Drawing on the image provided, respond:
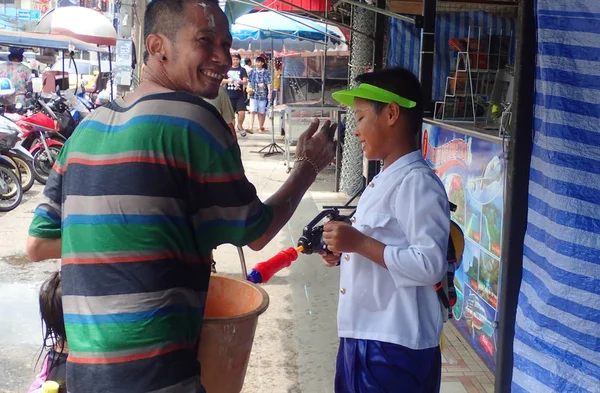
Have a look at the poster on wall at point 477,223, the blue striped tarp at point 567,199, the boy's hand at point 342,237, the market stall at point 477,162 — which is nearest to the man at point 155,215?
the boy's hand at point 342,237

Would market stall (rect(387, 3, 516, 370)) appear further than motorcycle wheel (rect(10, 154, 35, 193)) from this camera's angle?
No

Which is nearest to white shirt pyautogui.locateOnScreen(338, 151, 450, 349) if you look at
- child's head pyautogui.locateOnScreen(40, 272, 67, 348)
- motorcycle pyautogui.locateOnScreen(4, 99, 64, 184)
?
child's head pyautogui.locateOnScreen(40, 272, 67, 348)

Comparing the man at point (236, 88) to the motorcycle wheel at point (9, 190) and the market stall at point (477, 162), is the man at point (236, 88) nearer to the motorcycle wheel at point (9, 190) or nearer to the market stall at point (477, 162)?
the motorcycle wheel at point (9, 190)

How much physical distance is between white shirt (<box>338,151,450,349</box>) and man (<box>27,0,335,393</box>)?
1.77 feet

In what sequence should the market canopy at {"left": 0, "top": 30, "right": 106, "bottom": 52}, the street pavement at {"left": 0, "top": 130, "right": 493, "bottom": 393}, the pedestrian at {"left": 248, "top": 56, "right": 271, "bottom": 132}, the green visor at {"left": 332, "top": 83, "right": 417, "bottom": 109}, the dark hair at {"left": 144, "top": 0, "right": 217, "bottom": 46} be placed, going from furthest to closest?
the pedestrian at {"left": 248, "top": 56, "right": 271, "bottom": 132} < the market canopy at {"left": 0, "top": 30, "right": 106, "bottom": 52} < the street pavement at {"left": 0, "top": 130, "right": 493, "bottom": 393} < the green visor at {"left": 332, "top": 83, "right": 417, "bottom": 109} < the dark hair at {"left": 144, "top": 0, "right": 217, "bottom": 46}

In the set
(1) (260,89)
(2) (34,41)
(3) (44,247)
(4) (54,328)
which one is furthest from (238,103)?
(3) (44,247)

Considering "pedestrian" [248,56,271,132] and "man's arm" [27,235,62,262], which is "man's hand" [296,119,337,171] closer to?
"man's arm" [27,235,62,262]

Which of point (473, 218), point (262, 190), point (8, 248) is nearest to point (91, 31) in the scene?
point (262, 190)

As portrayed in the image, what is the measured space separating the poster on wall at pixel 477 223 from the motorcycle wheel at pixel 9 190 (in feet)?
18.4

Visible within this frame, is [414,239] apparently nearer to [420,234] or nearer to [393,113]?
[420,234]

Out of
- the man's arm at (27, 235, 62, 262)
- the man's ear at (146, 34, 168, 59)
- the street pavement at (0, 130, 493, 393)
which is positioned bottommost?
the street pavement at (0, 130, 493, 393)

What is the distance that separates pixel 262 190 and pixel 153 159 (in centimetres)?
768

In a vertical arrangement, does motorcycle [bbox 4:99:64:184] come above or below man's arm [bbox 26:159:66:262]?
below

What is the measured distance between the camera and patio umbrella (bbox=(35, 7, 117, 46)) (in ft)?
42.2
